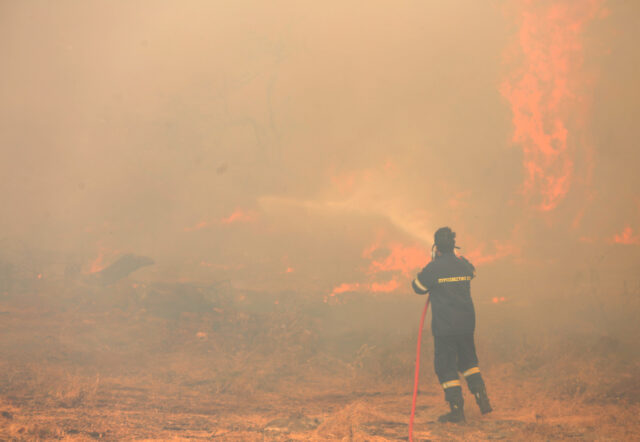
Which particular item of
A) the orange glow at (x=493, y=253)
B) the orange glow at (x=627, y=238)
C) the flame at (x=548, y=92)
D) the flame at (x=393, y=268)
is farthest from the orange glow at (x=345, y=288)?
the orange glow at (x=627, y=238)

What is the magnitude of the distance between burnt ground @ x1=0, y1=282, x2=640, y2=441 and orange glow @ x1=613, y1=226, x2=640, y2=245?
4.13 meters

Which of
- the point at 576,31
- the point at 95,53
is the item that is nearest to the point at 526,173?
the point at 576,31

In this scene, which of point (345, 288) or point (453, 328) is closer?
point (453, 328)

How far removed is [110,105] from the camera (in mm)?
11539

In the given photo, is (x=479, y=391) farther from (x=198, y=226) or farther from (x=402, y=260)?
(x=198, y=226)

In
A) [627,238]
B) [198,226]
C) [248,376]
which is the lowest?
[248,376]

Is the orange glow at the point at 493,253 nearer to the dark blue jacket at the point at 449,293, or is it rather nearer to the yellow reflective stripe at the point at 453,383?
the dark blue jacket at the point at 449,293

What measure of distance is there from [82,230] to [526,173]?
12342mm

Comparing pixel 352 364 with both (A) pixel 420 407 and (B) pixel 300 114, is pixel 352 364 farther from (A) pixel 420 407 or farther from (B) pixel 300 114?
(B) pixel 300 114

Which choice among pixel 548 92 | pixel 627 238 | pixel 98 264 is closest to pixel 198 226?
pixel 98 264

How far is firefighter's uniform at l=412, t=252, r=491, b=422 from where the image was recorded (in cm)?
346

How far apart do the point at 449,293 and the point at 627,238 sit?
8016mm

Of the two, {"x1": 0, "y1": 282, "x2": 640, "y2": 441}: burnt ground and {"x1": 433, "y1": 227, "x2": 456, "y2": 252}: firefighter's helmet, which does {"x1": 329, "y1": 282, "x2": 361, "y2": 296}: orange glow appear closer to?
{"x1": 0, "y1": 282, "x2": 640, "y2": 441}: burnt ground

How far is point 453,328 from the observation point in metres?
3.44
